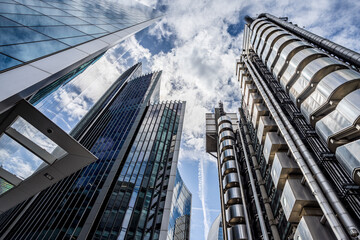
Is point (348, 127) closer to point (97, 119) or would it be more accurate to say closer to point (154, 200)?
point (154, 200)

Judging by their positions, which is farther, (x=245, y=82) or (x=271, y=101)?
(x=245, y=82)

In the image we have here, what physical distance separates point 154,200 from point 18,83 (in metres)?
32.3

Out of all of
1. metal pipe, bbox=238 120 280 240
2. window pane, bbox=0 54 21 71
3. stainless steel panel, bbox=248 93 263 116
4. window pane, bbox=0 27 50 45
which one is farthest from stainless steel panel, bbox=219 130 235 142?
window pane, bbox=0 54 21 71

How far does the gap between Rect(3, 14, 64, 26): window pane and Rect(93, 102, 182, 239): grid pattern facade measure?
2831cm

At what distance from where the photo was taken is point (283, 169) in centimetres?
1406

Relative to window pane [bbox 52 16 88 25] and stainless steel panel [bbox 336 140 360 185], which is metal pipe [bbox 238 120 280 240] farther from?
window pane [bbox 52 16 88 25]

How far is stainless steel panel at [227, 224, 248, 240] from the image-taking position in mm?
19938

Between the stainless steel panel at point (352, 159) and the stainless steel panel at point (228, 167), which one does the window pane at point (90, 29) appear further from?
the stainless steel panel at point (228, 167)

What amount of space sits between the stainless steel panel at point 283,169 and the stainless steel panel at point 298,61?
687 cm

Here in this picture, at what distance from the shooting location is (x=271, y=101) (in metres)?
18.8

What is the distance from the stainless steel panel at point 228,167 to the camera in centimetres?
2787

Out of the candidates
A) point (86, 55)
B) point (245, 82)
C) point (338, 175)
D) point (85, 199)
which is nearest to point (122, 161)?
point (85, 199)

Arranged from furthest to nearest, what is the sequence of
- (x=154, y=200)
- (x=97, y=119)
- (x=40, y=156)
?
1. (x=97, y=119)
2. (x=154, y=200)
3. (x=40, y=156)

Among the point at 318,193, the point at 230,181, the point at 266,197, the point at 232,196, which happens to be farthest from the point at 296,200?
the point at 230,181
